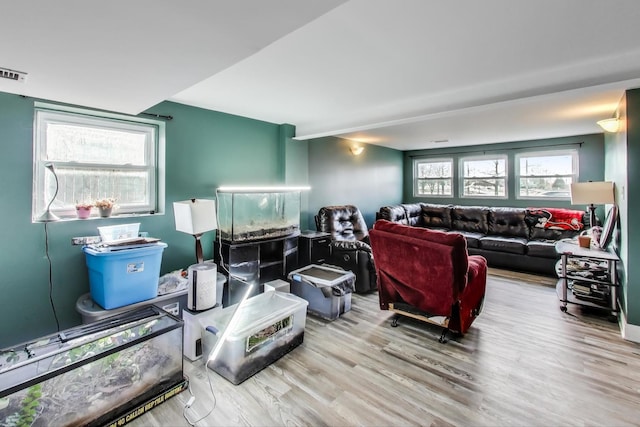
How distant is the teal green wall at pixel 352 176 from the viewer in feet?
15.7

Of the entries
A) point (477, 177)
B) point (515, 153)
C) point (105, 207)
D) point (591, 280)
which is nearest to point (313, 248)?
point (105, 207)

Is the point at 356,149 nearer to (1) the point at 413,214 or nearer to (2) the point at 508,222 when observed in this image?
(1) the point at 413,214

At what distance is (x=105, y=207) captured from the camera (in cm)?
266

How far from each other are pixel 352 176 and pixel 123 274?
4012 millimetres

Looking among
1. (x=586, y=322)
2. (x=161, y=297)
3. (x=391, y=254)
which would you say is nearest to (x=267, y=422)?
(x=161, y=297)

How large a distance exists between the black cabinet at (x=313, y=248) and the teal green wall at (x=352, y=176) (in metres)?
0.65

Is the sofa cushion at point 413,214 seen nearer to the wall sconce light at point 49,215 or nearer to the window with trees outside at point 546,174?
the window with trees outside at point 546,174

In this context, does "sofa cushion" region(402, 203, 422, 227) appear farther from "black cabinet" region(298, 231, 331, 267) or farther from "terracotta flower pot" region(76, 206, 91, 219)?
"terracotta flower pot" region(76, 206, 91, 219)

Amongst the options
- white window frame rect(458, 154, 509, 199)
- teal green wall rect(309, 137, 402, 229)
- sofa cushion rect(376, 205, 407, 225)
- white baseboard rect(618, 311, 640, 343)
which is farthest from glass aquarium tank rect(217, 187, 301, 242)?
white window frame rect(458, 154, 509, 199)

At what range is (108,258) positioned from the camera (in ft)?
7.40

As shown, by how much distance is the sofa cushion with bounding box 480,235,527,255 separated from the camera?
183 inches

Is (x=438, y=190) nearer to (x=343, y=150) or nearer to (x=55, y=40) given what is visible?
(x=343, y=150)

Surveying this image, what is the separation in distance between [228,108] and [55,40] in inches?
81.2

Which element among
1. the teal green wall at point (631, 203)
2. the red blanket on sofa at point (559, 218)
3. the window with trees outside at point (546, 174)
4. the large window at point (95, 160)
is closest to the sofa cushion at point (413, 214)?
the window with trees outside at point (546, 174)
